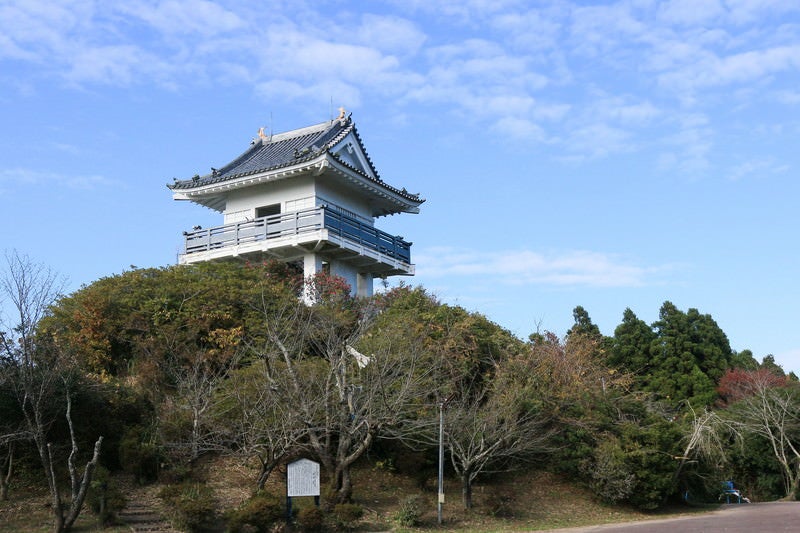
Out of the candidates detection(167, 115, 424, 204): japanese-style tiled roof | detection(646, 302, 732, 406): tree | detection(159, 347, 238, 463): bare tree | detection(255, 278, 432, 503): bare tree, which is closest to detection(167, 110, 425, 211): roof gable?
detection(167, 115, 424, 204): japanese-style tiled roof

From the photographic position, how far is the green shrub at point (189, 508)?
15.1 m

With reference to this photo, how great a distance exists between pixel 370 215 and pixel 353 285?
4.06 meters

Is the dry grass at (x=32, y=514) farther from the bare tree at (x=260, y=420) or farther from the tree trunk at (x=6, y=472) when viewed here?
the bare tree at (x=260, y=420)

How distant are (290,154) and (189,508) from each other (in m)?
18.7

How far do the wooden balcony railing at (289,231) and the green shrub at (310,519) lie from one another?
1340cm

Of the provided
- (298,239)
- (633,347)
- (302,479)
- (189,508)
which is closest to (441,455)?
(302,479)

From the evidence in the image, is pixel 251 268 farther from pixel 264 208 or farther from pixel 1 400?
pixel 1 400

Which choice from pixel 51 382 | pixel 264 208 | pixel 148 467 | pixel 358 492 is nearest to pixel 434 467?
pixel 358 492

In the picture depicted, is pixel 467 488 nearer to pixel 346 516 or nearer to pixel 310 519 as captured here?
pixel 346 516

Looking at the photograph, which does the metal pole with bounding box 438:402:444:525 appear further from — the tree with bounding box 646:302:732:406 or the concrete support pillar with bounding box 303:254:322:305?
the tree with bounding box 646:302:732:406

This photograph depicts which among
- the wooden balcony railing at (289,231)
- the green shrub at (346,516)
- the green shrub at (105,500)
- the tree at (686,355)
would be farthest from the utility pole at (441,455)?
the tree at (686,355)

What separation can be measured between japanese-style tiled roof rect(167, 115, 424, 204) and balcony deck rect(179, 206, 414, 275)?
1911 mm

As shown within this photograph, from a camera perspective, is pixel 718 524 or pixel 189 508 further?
pixel 718 524

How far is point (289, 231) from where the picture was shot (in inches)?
1121
